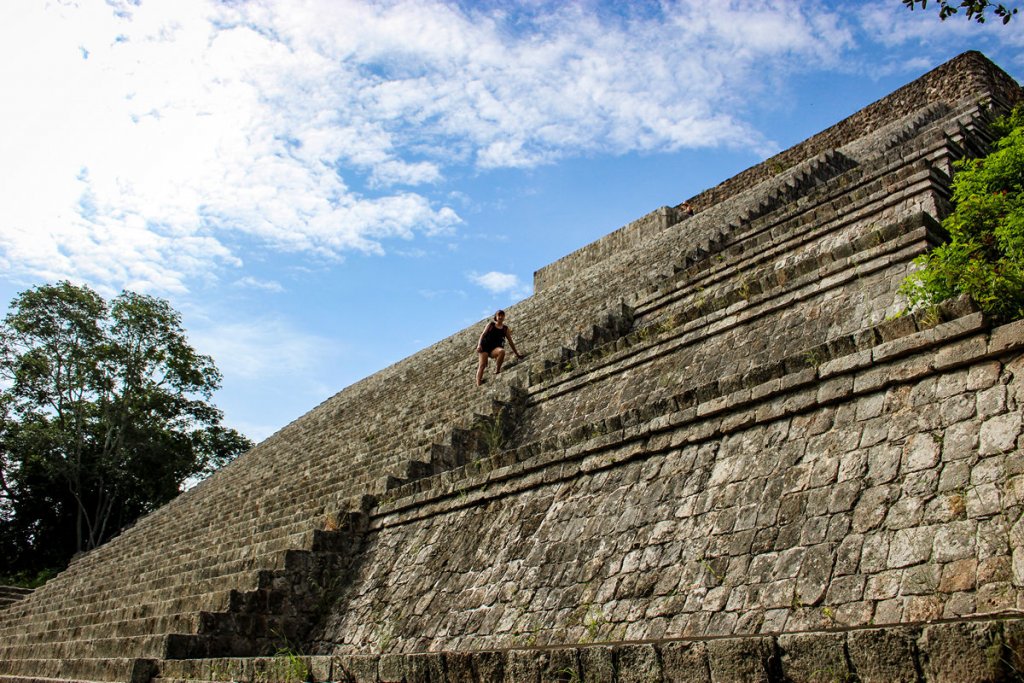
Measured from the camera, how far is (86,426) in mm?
29297

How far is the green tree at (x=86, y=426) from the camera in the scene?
2769cm

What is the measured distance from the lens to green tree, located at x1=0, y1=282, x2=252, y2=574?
27.7 m

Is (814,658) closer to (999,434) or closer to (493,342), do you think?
(999,434)

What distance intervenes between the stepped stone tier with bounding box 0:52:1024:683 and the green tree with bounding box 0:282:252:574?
Result: 1827cm

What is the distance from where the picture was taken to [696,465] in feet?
16.3

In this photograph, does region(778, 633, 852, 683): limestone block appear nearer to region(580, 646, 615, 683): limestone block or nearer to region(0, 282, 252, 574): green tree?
region(580, 646, 615, 683): limestone block

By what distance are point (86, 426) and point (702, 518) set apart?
100.0 feet

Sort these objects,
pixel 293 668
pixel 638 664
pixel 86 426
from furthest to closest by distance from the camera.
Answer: pixel 86 426 → pixel 293 668 → pixel 638 664

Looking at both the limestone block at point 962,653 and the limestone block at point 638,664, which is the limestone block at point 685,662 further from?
the limestone block at point 962,653

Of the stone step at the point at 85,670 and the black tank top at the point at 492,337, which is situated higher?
the black tank top at the point at 492,337

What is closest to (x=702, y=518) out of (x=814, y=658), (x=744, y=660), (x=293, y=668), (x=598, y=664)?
(x=598, y=664)

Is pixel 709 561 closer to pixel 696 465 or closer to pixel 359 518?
pixel 696 465

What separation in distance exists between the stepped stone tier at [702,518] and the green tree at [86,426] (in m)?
18.3

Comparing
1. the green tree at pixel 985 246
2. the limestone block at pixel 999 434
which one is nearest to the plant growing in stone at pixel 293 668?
the limestone block at pixel 999 434
